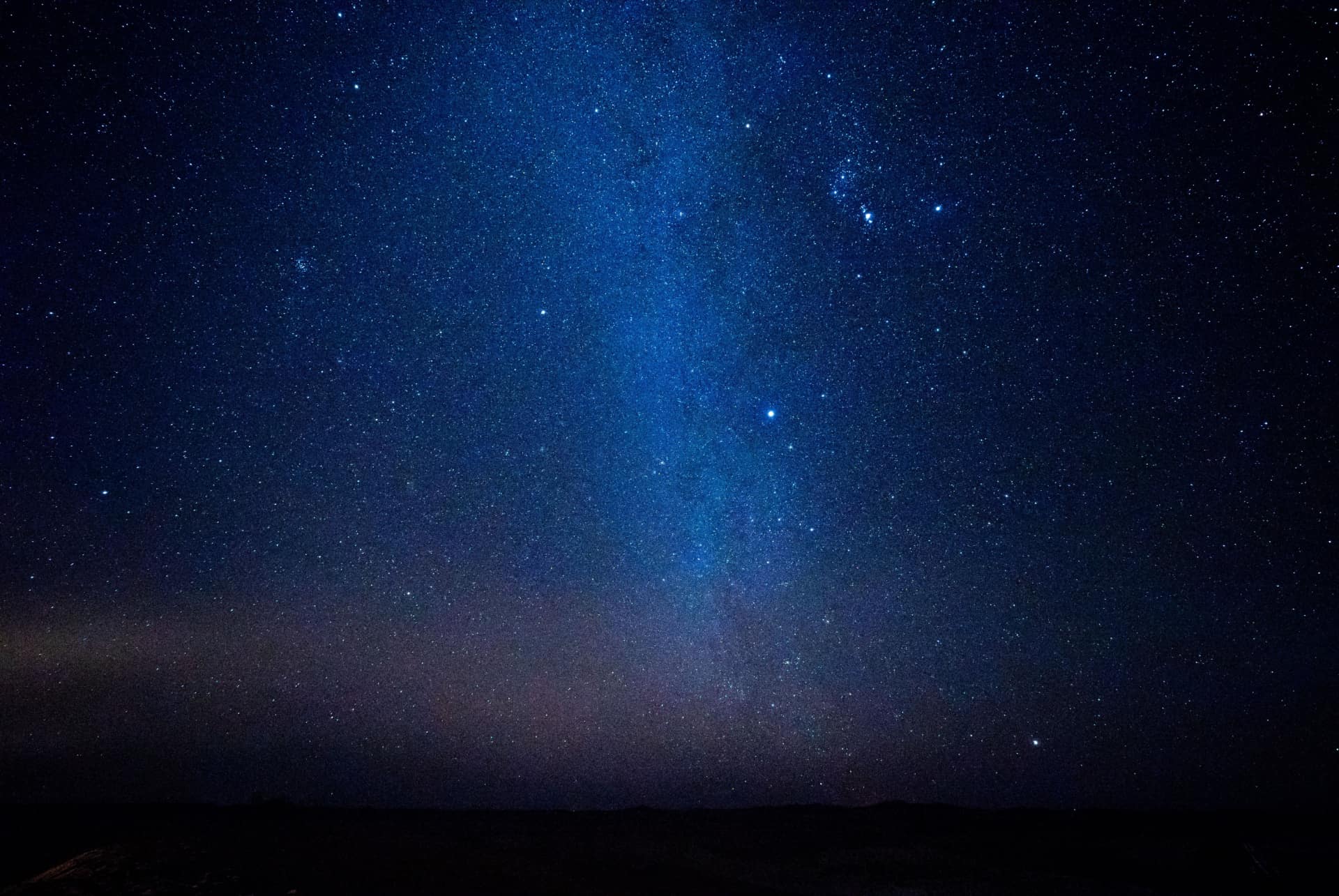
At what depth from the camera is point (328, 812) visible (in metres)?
28.5

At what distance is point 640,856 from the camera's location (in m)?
15.0

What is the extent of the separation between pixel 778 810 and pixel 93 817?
26.7m

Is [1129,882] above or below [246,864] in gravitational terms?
below

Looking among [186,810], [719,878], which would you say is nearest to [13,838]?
[186,810]

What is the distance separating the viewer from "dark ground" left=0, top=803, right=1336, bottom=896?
11.1 m

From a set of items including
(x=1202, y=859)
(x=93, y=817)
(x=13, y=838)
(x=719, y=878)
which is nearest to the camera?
(x=719, y=878)

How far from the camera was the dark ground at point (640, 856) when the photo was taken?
36.4 ft

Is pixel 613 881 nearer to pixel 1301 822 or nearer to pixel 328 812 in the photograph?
pixel 328 812

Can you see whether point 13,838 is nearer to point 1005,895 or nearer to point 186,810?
point 186,810

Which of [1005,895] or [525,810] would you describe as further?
[525,810]

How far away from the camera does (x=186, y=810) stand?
30766 millimetres

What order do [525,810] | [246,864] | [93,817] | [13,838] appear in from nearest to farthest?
1. [246,864]
2. [13,838]
3. [93,817]
4. [525,810]

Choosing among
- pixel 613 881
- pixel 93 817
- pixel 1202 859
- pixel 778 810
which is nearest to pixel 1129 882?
pixel 1202 859

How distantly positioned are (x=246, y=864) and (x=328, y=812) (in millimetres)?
20103
